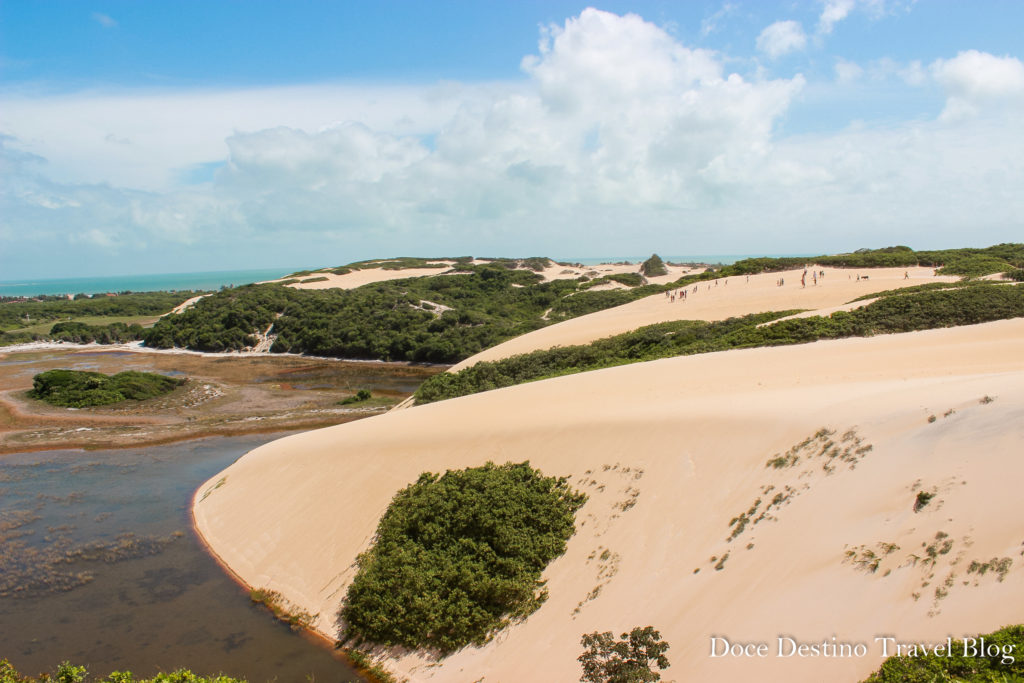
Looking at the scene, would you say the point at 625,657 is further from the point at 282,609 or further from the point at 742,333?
the point at 742,333

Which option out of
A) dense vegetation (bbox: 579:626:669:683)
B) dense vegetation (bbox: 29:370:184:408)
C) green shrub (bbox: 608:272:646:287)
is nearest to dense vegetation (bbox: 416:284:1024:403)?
dense vegetation (bbox: 579:626:669:683)

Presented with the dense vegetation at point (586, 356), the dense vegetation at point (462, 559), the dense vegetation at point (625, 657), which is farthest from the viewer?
the dense vegetation at point (586, 356)

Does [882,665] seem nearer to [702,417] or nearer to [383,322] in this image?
[702,417]

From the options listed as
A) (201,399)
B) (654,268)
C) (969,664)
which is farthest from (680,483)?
(654,268)

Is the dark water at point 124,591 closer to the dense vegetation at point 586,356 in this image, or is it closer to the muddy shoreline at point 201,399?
the muddy shoreline at point 201,399

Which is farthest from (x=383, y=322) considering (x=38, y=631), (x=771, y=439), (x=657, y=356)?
(x=771, y=439)

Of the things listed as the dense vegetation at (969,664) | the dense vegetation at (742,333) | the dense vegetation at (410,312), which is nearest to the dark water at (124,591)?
the dense vegetation at (969,664)
